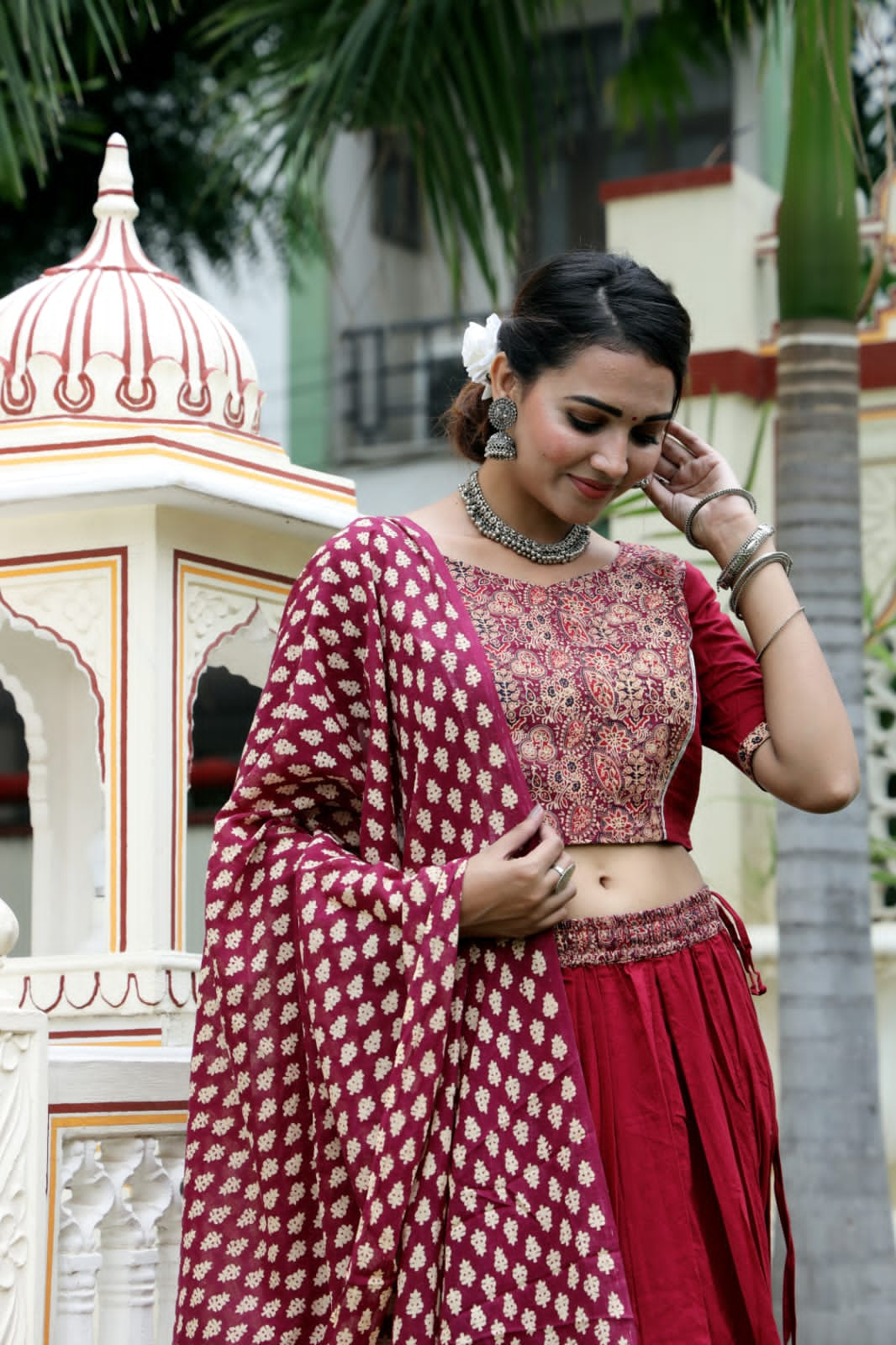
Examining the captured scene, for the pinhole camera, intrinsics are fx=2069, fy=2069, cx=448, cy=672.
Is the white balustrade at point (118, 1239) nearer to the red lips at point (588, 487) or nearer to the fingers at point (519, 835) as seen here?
the fingers at point (519, 835)

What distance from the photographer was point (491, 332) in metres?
2.48

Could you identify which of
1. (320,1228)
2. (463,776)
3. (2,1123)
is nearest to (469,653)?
(463,776)

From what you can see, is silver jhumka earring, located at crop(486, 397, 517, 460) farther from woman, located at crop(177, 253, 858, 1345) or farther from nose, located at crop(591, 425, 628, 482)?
nose, located at crop(591, 425, 628, 482)

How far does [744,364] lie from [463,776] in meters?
5.06

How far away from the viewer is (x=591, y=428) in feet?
7.65

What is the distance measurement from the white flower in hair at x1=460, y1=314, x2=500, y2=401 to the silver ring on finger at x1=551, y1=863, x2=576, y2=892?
2.01ft

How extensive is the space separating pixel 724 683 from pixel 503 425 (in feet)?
1.36

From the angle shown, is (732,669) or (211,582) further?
(211,582)

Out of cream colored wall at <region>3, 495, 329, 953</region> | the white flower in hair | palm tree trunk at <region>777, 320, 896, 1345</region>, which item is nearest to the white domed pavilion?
cream colored wall at <region>3, 495, 329, 953</region>

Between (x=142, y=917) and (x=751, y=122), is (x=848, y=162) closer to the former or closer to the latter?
(x=142, y=917)

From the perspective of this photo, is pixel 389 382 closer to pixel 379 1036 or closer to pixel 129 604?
pixel 129 604

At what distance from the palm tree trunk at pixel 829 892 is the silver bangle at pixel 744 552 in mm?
2138

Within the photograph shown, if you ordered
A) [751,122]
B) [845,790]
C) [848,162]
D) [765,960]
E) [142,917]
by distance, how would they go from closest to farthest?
1. [845,790]
2. [142,917]
3. [848,162]
4. [765,960]
5. [751,122]

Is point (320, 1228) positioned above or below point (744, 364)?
below
